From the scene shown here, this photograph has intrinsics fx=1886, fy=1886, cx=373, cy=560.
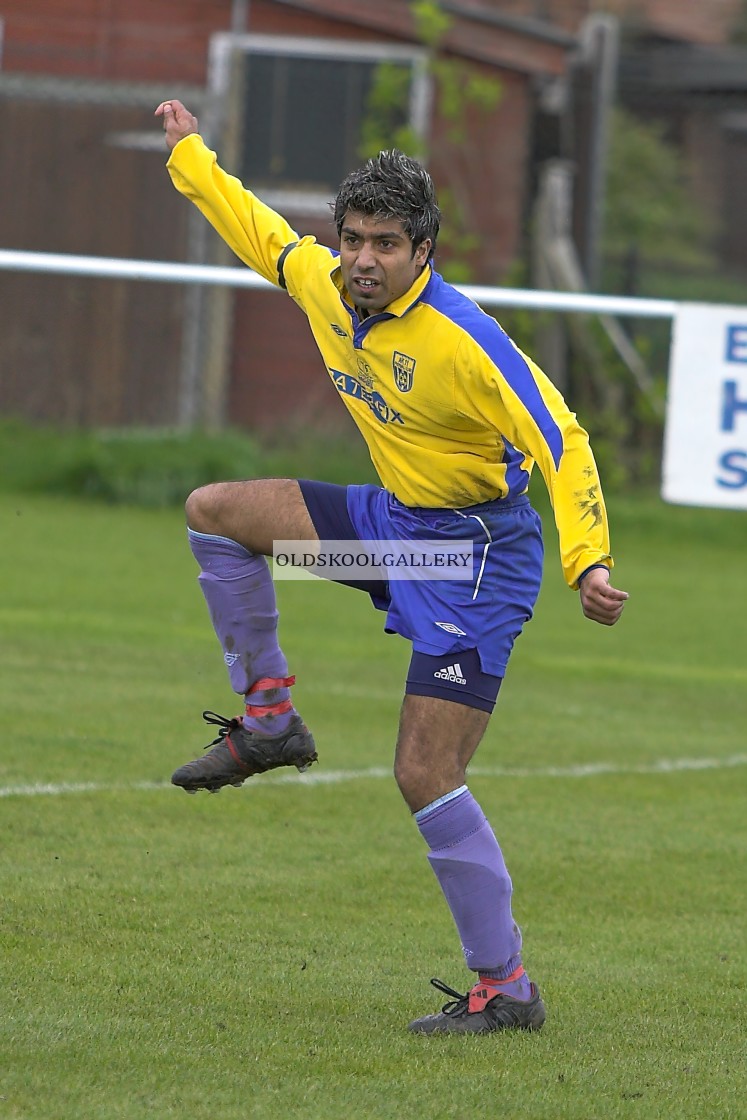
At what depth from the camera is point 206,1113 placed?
13.5 ft

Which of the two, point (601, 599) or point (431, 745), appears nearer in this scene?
point (601, 599)

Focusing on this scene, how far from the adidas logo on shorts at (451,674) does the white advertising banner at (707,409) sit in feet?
20.7

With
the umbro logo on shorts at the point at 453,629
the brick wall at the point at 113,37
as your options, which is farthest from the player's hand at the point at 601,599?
the brick wall at the point at 113,37

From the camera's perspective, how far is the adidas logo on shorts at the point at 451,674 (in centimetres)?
509

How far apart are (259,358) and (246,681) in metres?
12.7

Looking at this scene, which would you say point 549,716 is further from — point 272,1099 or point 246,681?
point 272,1099

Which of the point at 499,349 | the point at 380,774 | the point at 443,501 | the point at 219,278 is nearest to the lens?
the point at 499,349

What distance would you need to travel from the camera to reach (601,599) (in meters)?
4.59

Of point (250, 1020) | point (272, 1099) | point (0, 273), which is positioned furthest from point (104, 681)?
point (0, 273)

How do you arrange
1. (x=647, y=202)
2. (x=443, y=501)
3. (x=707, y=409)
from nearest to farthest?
(x=443, y=501) < (x=707, y=409) < (x=647, y=202)

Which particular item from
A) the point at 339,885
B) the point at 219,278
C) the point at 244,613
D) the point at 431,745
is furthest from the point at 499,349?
the point at 219,278

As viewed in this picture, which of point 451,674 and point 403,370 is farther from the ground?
point 403,370

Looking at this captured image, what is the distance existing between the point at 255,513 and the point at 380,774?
116 inches

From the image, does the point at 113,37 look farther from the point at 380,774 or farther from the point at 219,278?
the point at 380,774
